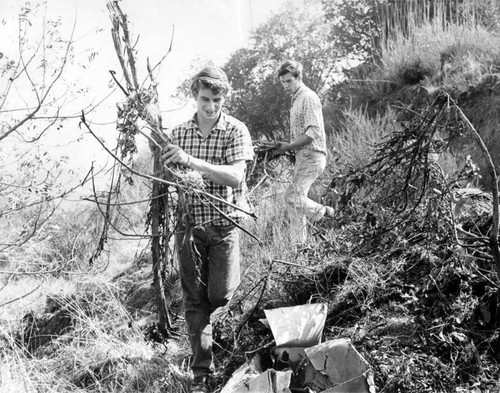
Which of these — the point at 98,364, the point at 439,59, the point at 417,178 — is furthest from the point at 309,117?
the point at 439,59

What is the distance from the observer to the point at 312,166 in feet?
17.6

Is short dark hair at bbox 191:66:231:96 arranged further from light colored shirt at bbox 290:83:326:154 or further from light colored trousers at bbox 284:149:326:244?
light colored trousers at bbox 284:149:326:244

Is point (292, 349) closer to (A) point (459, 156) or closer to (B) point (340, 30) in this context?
(A) point (459, 156)

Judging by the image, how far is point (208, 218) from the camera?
322cm

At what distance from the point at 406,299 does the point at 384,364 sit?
57cm

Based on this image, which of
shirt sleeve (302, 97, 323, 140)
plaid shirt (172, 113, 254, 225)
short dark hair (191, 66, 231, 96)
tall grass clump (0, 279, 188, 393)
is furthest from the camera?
shirt sleeve (302, 97, 323, 140)

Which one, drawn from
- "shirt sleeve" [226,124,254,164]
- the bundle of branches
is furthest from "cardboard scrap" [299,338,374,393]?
"shirt sleeve" [226,124,254,164]

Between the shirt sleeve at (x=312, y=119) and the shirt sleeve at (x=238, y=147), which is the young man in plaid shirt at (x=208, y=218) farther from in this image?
the shirt sleeve at (x=312, y=119)

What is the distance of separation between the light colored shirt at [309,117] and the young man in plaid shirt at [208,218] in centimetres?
205

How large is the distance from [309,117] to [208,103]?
7.23 feet

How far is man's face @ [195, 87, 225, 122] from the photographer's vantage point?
3.15 m

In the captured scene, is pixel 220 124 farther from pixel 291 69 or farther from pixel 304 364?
pixel 291 69

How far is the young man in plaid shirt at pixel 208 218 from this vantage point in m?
3.16

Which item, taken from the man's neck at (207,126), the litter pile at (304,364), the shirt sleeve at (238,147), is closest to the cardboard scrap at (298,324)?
the litter pile at (304,364)
